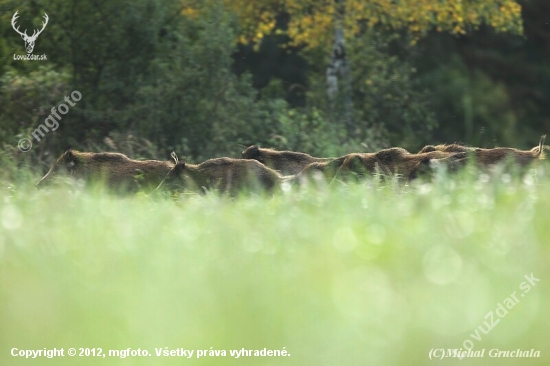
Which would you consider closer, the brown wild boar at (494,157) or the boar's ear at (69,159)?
the brown wild boar at (494,157)

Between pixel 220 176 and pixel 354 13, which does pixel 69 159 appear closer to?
pixel 220 176

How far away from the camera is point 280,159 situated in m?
8.68

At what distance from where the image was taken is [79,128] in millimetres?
15211

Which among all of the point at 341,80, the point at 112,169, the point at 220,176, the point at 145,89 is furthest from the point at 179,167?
the point at 341,80

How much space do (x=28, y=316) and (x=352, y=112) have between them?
14755 millimetres

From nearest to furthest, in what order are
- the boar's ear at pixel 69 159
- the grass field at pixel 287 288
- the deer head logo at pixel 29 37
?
1. the grass field at pixel 287 288
2. the boar's ear at pixel 69 159
3. the deer head logo at pixel 29 37

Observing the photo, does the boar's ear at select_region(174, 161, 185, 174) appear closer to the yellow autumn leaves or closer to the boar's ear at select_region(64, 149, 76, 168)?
the boar's ear at select_region(64, 149, 76, 168)

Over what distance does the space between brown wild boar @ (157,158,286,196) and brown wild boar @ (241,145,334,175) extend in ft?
3.90

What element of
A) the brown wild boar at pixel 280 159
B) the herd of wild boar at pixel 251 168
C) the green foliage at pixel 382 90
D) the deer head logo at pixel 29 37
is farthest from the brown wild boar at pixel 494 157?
the green foliage at pixel 382 90

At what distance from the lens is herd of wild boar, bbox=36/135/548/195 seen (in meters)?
6.81

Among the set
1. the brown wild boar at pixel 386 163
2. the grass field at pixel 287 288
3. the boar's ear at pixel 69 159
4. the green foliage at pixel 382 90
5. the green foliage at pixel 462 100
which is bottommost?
the grass field at pixel 287 288

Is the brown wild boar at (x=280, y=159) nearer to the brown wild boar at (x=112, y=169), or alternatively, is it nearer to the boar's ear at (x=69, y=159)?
the brown wild boar at (x=112, y=169)

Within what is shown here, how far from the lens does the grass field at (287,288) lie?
2.51m

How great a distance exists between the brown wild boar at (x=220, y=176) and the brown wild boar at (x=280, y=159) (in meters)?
1.19
